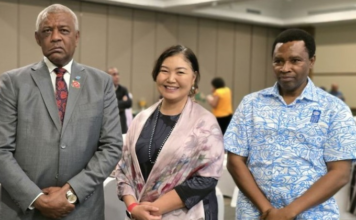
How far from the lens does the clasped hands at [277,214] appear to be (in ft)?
5.60

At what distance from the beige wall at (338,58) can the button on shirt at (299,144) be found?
10.0 m

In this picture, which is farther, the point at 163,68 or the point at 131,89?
the point at 131,89

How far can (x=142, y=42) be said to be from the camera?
971 centimetres

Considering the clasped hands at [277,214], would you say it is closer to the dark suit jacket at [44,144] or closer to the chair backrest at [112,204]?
the dark suit jacket at [44,144]

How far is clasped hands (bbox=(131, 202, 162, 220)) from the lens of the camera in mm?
1818

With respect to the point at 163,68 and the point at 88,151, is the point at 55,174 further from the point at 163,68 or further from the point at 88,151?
the point at 163,68

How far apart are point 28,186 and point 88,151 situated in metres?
0.27

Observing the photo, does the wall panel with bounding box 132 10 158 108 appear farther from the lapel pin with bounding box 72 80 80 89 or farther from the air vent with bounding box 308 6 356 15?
the lapel pin with bounding box 72 80 80 89

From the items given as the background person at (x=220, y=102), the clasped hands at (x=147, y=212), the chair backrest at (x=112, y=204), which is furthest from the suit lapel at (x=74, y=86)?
the background person at (x=220, y=102)

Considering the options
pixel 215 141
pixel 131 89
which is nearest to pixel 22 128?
pixel 215 141

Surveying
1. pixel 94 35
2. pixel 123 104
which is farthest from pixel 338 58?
pixel 123 104

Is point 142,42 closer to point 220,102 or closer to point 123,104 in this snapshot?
point 220,102

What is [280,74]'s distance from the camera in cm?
181

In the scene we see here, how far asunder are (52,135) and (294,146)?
97 centimetres
